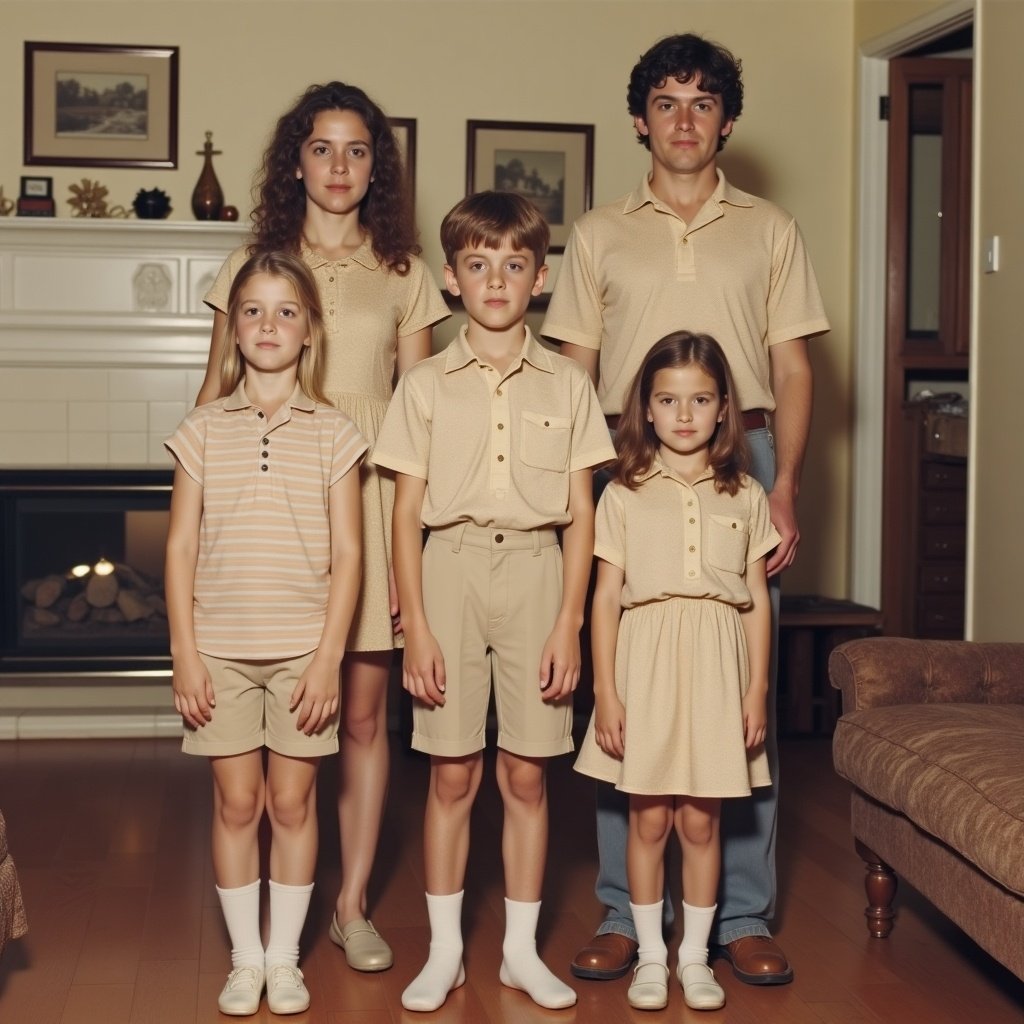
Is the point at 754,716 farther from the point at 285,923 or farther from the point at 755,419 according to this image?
the point at 285,923

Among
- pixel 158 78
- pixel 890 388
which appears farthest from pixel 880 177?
pixel 158 78

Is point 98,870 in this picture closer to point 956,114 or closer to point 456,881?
point 456,881

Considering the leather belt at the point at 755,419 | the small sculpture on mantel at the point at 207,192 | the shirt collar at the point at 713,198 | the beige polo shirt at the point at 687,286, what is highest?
the small sculpture on mantel at the point at 207,192

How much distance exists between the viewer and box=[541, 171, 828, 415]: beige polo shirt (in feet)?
8.21

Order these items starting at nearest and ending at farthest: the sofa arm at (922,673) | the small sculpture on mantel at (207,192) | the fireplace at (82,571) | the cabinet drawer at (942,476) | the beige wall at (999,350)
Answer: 1. the sofa arm at (922,673)
2. the beige wall at (999,350)
3. the fireplace at (82,571)
4. the small sculpture on mantel at (207,192)
5. the cabinet drawer at (942,476)

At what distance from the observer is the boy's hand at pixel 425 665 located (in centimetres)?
225

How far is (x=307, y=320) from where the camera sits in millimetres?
2328

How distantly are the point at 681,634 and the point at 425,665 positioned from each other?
414 mm

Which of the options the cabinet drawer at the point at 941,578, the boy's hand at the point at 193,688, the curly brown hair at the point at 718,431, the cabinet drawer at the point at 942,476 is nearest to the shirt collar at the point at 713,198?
the curly brown hair at the point at 718,431

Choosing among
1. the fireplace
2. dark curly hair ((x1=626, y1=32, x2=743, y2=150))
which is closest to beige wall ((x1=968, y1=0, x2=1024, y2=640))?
dark curly hair ((x1=626, y1=32, x2=743, y2=150))

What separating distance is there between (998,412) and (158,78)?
2.87 meters

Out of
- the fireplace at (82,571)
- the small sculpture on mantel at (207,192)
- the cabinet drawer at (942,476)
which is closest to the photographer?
the fireplace at (82,571)

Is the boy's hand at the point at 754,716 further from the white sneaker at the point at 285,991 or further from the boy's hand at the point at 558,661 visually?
the white sneaker at the point at 285,991

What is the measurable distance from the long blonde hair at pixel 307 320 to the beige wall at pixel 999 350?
2.20 metres
